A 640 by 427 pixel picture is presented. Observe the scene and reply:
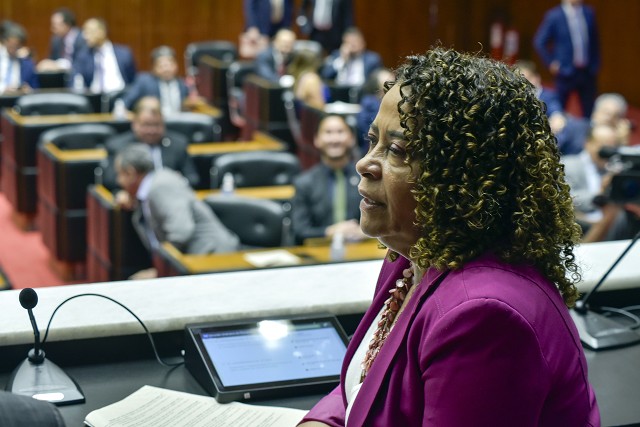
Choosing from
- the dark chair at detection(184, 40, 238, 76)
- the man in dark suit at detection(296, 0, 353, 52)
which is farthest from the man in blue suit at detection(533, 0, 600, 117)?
the dark chair at detection(184, 40, 238, 76)

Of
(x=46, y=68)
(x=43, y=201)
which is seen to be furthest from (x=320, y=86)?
(x=46, y=68)

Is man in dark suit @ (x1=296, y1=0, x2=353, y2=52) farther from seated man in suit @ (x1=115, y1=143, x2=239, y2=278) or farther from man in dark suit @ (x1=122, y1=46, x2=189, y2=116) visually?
seated man in suit @ (x1=115, y1=143, x2=239, y2=278)

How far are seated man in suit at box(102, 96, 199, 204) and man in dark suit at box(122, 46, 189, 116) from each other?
2602mm

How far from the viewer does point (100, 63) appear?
429 inches

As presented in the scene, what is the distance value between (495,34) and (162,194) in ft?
35.1

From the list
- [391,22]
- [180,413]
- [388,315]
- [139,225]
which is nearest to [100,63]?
[139,225]

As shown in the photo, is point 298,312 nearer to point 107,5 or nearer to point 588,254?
point 588,254

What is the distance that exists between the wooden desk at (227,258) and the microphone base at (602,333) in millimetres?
2185

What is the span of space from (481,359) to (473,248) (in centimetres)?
17

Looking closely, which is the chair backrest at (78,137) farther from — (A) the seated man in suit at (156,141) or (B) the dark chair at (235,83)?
(B) the dark chair at (235,83)

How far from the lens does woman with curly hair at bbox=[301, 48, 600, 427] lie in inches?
53.2

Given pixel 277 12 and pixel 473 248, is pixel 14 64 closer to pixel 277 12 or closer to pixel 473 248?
pixel 277 12

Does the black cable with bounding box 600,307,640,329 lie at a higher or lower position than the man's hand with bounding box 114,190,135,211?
higher

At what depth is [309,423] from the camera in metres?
1.77
